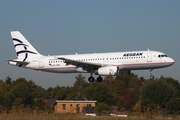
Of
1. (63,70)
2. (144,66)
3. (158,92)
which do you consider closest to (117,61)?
(144,66)

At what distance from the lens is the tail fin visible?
60719mm

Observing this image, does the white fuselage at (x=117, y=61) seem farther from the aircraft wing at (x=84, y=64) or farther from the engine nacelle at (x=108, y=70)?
the engine nacelle at (x=108, y=70)

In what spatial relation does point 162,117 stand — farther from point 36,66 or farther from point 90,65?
point 36,66

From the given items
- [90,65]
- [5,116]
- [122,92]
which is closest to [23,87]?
[90,65]

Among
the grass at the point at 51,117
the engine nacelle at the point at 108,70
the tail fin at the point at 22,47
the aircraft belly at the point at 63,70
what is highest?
the tail fin at the point at 22,47

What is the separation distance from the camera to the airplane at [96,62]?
52.6 m

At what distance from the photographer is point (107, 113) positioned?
83.6 ft

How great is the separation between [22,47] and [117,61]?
15.2m

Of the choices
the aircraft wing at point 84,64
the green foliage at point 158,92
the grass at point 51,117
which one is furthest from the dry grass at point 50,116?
the green foliage at point 158,92

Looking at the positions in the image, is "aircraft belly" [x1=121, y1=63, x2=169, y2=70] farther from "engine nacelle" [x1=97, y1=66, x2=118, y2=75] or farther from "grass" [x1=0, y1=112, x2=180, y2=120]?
"grass" [x1=0, y1=112, x2=180, y2=120]

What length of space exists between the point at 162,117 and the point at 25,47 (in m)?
39.9

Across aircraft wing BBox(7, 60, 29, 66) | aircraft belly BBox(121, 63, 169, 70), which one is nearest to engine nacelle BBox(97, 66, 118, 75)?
aircraft belly BBox(121, 63, 169, 70)

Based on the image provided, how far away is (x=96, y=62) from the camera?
Result: 181ft

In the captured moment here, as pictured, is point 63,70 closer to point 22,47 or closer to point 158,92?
point 22,47
